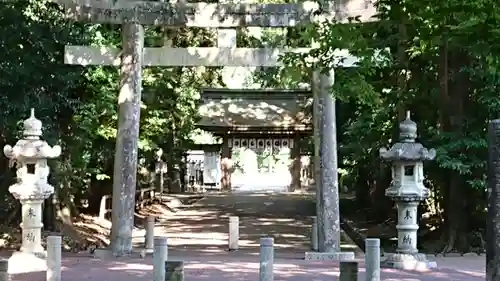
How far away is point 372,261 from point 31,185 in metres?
6.64

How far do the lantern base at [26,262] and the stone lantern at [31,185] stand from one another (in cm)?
10

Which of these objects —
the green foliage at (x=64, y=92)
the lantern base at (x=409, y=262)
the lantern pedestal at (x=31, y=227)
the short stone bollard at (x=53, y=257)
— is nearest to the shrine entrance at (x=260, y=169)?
the green foliage at (x=64, y=92)

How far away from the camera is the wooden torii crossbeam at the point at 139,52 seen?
47.2 ft

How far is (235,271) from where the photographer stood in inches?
480

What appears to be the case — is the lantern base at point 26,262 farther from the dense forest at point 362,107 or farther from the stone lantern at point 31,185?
the dense forest at point 362,107

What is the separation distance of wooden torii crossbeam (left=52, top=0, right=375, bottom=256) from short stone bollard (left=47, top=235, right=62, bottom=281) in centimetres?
418

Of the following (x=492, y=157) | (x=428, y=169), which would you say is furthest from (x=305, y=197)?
(x=492, y=157)

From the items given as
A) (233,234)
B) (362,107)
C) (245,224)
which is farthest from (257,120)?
(233,234)

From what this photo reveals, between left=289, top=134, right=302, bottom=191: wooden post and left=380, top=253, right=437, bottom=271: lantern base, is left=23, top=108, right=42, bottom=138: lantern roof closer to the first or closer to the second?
left=380, top=253, right=437, bottom=271: lantern base

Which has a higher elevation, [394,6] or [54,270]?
[394,6]

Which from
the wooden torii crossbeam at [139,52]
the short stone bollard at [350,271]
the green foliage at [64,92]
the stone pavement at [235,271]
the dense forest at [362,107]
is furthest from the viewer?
the green foliage at [64,92]

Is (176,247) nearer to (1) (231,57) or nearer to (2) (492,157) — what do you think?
(1) (231,57)

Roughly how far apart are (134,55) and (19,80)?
291cm

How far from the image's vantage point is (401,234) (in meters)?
13.1
